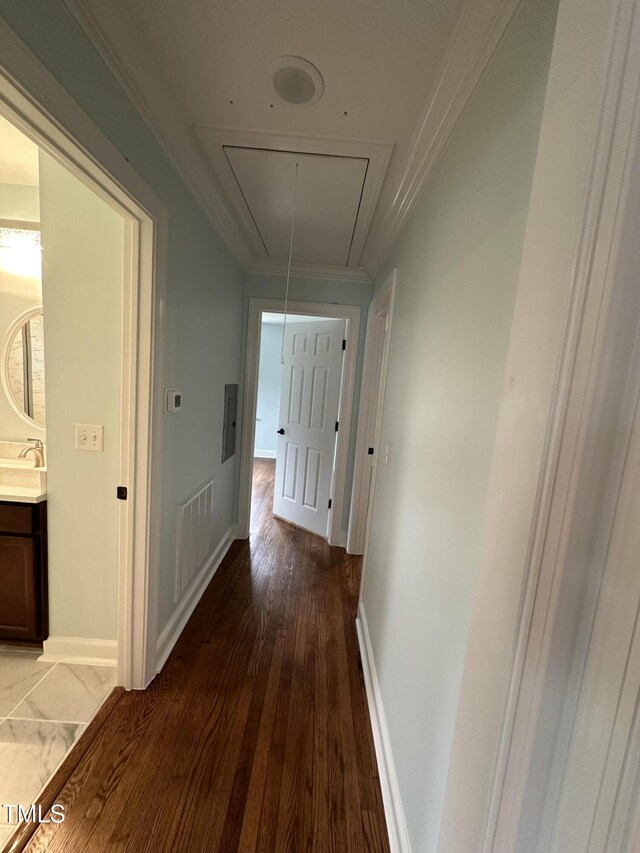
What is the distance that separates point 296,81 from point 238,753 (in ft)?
7.98

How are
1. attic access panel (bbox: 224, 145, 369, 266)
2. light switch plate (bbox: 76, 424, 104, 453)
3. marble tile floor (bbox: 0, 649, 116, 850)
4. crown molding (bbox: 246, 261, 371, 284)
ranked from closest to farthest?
marble tile floor (bbox: 0, 649, 116, 850), attic access panel (bbox: 224, 145, 369, 266), light switch plate (bbox: 76, 424, 104, 453), crown molding (bbox: 246, 261, 371, 284)

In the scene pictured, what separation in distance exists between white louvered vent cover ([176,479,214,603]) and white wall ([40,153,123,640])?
320mm

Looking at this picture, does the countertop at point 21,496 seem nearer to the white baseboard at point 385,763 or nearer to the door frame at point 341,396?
the door frame at point 341,396

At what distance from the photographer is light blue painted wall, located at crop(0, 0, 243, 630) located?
855 millimetres

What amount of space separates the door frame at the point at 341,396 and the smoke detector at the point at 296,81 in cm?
173

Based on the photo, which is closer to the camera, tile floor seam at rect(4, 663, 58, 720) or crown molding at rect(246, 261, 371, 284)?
tile floor seam at rect(4, 663, 58, 720)

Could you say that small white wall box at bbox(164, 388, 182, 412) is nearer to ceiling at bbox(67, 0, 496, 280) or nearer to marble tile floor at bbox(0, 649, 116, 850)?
ceiling at bbox(67, 0, 496, 280)

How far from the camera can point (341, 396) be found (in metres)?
3.01

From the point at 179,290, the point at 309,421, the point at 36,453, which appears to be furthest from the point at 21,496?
the point at 309,421

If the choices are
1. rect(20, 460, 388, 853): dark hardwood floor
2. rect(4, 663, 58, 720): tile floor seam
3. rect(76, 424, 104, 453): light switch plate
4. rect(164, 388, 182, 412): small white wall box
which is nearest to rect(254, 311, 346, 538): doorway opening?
rect(20, 460, 388, 853): dark hardwood floor

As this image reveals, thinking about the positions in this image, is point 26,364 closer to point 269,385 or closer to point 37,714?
point 37,714

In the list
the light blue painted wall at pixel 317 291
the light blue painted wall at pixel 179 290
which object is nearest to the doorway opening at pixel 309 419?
the light blue painted wall at pixel 317 291

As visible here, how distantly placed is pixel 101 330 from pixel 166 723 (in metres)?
1.74

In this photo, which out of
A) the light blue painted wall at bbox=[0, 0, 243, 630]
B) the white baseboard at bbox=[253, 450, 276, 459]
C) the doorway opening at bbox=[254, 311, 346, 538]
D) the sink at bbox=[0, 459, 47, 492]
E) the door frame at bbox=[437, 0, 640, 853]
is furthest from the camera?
the white baseboard at bbox=[253, 450, 276, 459]
